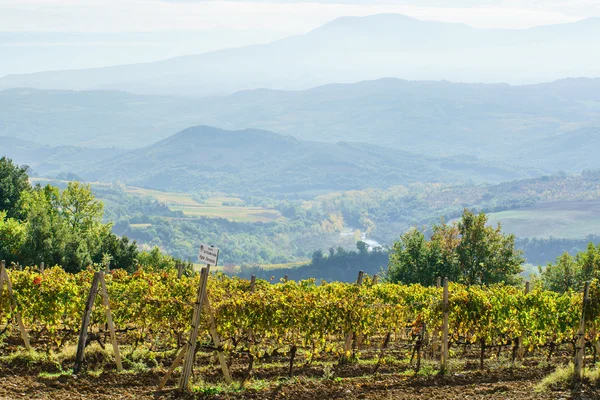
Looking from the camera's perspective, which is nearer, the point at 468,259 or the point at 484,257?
the point at 484,257

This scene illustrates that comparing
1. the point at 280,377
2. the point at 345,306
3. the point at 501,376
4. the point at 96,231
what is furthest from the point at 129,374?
the point at 96,231

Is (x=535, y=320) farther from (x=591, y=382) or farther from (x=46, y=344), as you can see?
(x=46, y=344)

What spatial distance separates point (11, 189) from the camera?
5853 centimetres

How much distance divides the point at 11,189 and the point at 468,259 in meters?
35.5

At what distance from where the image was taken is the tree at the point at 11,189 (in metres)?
57.1

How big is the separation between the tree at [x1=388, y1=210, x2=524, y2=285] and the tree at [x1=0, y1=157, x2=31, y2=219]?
96.0 ft

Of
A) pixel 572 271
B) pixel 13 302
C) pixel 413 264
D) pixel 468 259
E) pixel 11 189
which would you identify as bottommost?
pixel 13 302

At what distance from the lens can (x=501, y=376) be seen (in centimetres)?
1655

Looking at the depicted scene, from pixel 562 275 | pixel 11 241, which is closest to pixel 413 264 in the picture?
pixel 562 275

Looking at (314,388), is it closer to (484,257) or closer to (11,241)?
(484,257)

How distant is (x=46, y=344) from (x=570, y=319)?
41.4 ft

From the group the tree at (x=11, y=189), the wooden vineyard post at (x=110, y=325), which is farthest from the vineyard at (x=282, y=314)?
the tree at (x=11, y=189)

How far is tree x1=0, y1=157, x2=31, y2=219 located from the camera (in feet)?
187

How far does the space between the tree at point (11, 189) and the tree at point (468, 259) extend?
29251 millimetres
